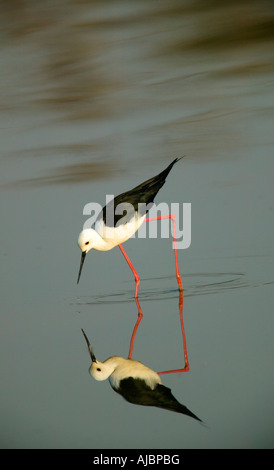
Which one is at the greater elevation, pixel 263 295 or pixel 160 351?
pixel 263 295

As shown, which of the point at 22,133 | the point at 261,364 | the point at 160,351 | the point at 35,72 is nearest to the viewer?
the point at 261,364

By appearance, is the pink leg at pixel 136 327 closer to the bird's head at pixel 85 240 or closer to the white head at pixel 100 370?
the white head at pixel 100 370

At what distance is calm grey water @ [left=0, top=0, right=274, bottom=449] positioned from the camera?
120 inches

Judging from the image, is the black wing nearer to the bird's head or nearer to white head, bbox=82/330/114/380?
the bird's head

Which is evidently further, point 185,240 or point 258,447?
point 185,240

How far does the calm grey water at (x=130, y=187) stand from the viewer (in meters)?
3.06

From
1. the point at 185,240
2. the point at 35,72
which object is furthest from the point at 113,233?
the point at 35,72

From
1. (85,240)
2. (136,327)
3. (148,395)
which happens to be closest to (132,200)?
(85,240)

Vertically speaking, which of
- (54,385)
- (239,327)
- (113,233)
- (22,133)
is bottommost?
(54,385)

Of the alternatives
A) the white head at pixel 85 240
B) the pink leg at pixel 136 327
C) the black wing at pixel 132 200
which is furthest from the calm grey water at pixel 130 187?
the black wing at pixel 132 200

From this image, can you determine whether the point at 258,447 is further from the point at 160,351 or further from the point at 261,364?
the point at 160,351

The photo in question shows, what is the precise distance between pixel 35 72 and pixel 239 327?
4814 mm

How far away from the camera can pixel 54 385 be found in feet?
10.8

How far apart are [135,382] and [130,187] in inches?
93.5
